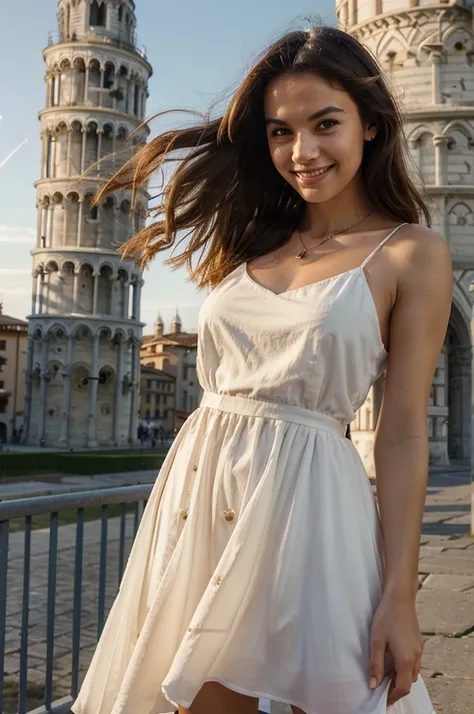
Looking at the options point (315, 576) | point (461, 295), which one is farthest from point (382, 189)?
point (461, 295)

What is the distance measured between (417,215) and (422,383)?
52 cm

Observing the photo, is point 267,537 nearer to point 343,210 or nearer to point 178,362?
point 343,210

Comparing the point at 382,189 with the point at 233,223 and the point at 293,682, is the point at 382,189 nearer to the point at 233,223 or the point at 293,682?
the point at 233,223

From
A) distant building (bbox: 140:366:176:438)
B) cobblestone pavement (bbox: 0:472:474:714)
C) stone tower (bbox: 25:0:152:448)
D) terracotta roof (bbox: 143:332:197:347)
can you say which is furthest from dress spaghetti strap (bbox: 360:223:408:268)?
terracotta roof (bbox: 143:332:197:347)

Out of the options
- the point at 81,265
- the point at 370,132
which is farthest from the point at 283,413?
the point at 81,265

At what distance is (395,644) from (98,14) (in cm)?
5487

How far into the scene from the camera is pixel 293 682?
1.59 meters

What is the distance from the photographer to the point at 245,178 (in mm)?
2211

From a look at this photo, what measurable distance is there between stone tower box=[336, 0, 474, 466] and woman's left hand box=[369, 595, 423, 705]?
2344 cm

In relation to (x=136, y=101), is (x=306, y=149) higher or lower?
lower

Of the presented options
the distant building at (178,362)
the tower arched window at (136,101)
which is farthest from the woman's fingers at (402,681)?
the distant building at (178,362)

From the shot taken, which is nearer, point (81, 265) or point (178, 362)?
point (81, 265)

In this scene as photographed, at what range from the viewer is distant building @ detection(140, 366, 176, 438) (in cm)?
8488

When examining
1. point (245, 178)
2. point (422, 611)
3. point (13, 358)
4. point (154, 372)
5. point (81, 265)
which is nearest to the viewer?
point (245, 178)
